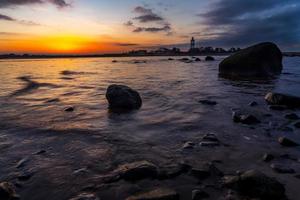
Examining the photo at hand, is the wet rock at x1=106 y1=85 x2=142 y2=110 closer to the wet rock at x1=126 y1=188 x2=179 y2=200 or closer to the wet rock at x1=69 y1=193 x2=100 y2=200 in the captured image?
the wet rock at x1=69 y1=193 x2=100 y2=200

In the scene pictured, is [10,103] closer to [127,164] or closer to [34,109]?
[34,109]

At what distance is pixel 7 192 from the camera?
4.58 meters

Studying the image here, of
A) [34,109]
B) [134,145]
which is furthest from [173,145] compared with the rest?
[34,109]

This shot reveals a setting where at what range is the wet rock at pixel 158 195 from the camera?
4.30m

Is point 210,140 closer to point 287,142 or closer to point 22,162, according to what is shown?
point 287,142

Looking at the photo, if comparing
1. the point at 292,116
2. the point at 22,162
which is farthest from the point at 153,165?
the point at 292,116

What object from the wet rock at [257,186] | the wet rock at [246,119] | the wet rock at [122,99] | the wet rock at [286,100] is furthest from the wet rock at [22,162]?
the wet rock at [286,100]

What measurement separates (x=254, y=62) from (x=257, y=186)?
21325 mm

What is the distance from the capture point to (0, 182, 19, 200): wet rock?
452 cm

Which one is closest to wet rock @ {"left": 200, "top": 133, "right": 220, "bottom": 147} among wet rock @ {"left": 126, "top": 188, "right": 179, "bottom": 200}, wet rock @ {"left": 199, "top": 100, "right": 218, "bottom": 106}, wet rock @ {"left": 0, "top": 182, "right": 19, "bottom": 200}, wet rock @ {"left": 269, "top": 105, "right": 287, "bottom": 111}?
wet rock @ {"left": 126, "top": 188, "right": 179, "bottom": 200}

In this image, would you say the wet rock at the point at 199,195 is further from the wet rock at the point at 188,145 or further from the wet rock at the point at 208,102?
the wet rock at the point at 208,102

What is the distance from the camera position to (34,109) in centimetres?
1193

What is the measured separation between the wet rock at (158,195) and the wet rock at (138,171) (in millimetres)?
662

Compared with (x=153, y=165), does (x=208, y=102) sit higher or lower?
lower
